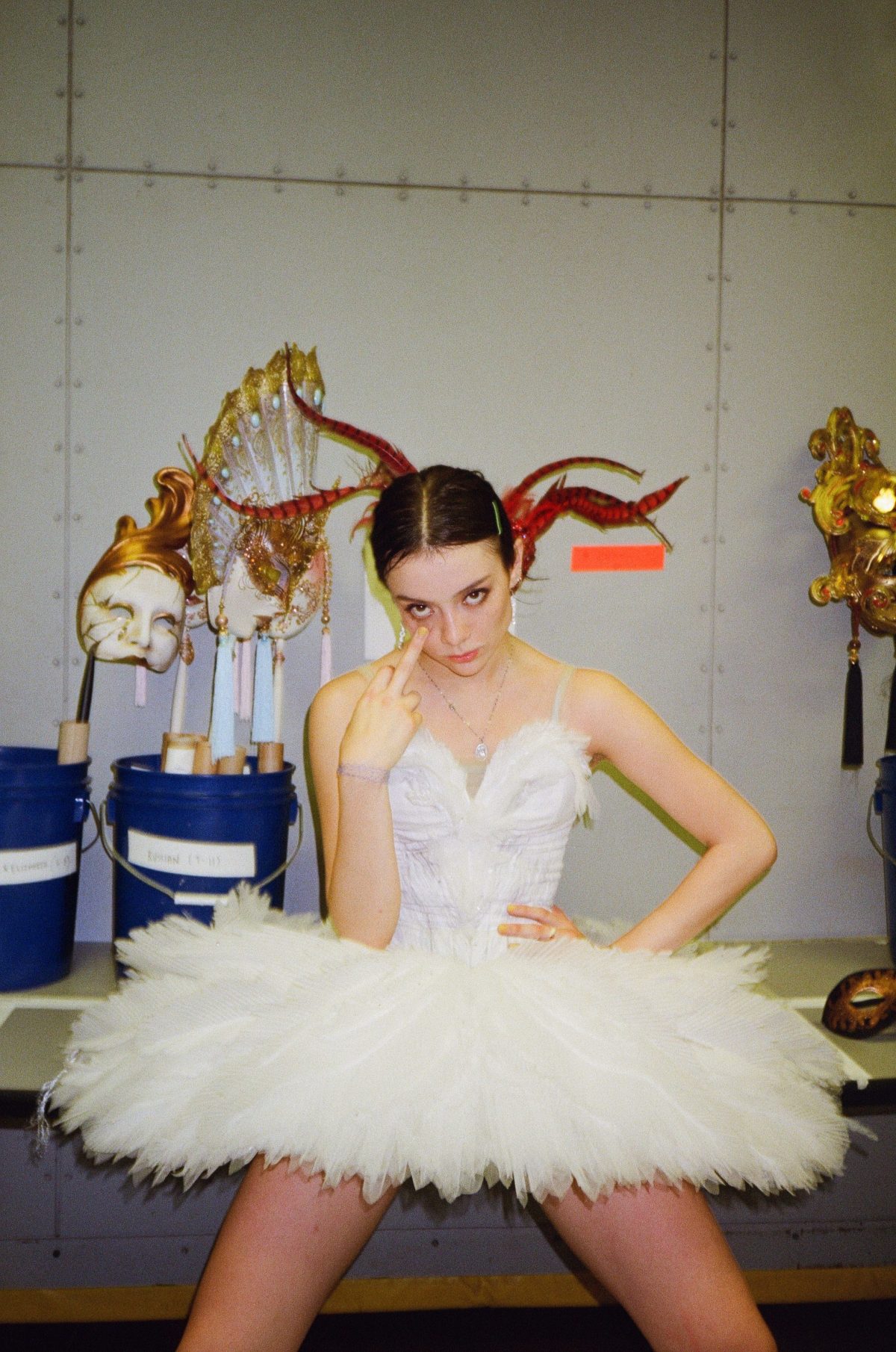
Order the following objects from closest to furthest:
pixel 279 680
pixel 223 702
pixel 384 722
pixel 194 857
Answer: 1. pixel 384 722
2. pixel 194 857
3. pixel 223 702
4. pixel 279 680

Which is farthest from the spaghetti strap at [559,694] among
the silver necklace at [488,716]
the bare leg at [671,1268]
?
the bare leg at [671,1268]

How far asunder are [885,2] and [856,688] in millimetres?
1739

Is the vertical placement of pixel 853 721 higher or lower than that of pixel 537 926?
higher

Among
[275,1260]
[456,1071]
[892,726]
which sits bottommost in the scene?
[275,1260]

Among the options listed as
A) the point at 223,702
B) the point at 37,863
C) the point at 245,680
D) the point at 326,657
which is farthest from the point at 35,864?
the point at 326,657

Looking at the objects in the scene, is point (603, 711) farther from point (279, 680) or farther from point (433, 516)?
point (279, 680)

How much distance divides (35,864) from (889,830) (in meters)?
1.94

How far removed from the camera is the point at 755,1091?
149 cm

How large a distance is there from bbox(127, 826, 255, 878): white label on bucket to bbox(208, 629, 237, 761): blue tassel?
0.28 m

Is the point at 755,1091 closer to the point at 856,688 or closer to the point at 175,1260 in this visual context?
the point at 856,688

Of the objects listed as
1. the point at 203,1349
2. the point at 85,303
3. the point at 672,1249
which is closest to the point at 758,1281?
the point at 672,1249

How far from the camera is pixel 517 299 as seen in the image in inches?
102

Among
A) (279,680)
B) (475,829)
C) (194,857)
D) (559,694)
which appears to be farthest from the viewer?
(279,680)

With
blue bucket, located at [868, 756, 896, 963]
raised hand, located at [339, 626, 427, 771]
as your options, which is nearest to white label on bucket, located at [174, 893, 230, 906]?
raised hand, located at [339, 626, 427, 771]
